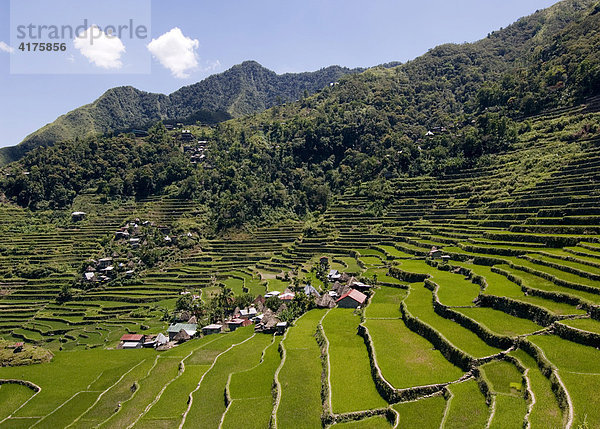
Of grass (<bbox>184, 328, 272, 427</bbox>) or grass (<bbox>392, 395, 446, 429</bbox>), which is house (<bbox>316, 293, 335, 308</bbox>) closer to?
grass (<bbox>184, 328, 272, 427</bbox>)

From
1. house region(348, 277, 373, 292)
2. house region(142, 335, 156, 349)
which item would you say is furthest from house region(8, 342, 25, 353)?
house region(348, 277, 373, 292)

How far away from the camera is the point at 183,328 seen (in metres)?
36.5

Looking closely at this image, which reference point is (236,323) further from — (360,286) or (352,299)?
(360,286)

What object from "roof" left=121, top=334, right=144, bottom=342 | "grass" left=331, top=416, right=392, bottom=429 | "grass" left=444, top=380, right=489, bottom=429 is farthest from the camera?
"roof" left=121, top=334, right=144, bottom=342

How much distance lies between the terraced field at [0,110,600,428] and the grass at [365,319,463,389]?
0.10 metres

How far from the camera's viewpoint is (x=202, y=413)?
781 inches

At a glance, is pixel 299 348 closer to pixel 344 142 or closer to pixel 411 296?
pixel 411 296

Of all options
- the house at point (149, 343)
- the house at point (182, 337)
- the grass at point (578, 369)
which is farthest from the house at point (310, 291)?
the grass at point (578, 369)

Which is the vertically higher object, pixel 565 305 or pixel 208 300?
pixel 565 305

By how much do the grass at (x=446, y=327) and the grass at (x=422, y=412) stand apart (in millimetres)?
2855

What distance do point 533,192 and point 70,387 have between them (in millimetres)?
41313

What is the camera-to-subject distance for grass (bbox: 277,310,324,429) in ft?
55.1

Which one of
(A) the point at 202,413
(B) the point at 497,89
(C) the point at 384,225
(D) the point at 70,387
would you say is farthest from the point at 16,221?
(B) the point at 497,89

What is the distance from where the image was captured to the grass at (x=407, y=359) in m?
16.2
